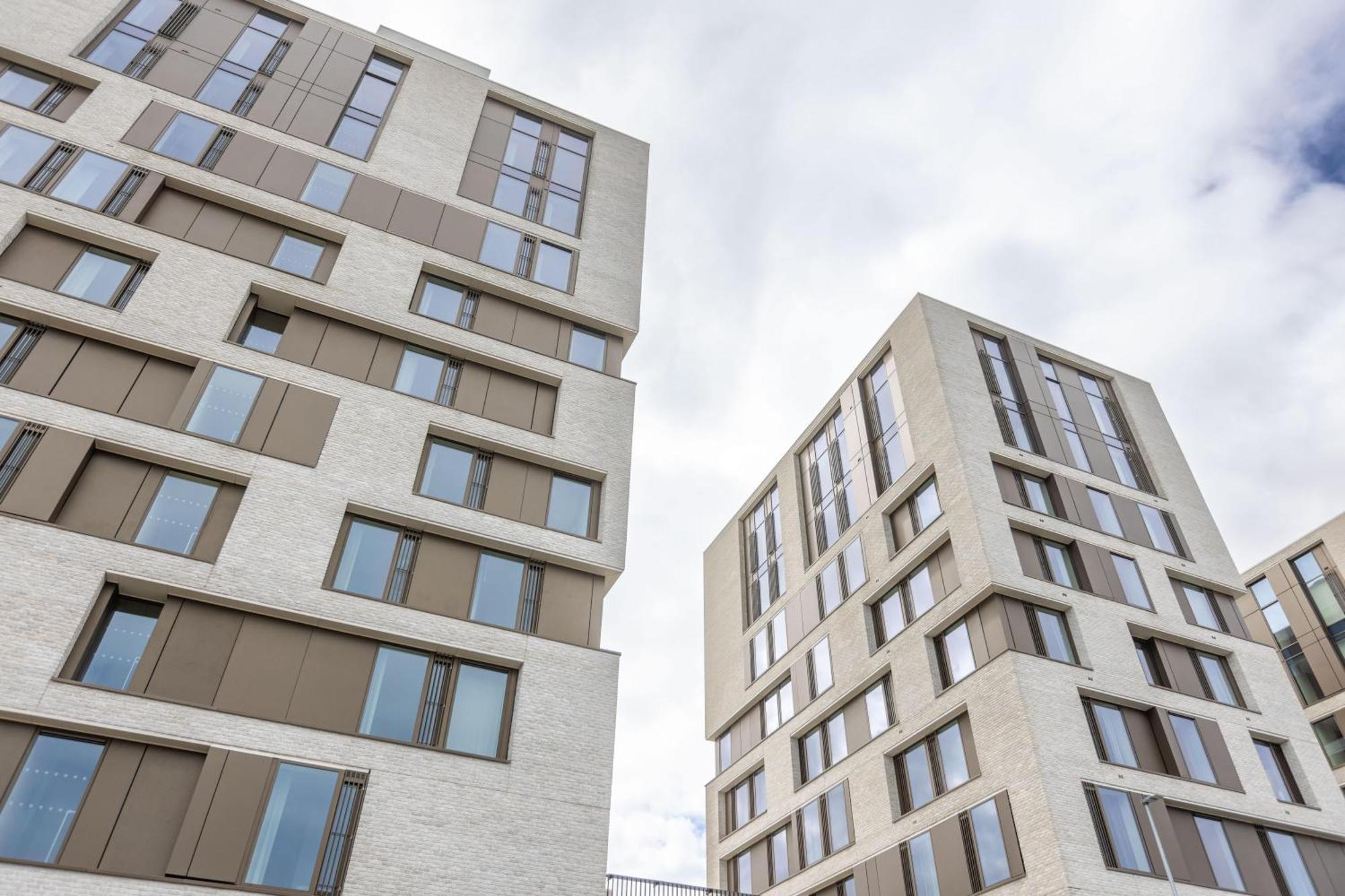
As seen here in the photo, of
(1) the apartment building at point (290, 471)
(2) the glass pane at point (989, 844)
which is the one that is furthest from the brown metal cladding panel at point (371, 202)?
(2) the glass pane at point (989, 844)

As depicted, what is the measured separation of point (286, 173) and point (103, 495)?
12801 millimetres

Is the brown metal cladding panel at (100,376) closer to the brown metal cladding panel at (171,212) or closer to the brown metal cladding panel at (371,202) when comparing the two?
the brown metal cladding panel at (171,212)

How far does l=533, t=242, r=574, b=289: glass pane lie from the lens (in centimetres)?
2997

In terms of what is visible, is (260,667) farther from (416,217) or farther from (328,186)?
(328,186)

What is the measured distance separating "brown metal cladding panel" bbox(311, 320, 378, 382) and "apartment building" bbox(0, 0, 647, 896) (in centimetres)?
17

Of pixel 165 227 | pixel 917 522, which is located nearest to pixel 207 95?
pixel 165 227

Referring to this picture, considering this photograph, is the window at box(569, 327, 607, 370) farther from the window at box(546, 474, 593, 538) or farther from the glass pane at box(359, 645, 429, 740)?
the glass pane at box(359, 645, 429, 740)

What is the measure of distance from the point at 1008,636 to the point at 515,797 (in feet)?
58.3

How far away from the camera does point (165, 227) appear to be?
24781mm

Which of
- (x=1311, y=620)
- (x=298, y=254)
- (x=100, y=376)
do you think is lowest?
(x=100, y=376)

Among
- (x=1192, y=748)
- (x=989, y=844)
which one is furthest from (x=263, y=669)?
(x=1192, y=748)

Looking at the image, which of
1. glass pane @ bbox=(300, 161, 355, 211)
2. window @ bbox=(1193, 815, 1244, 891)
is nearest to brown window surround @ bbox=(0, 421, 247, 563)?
glass pane @ bbox=(300, 161, 355, 211)

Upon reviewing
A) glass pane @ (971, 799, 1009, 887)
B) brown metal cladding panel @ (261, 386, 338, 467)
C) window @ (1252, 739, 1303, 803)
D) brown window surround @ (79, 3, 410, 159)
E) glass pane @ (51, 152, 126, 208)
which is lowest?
glass pane @ (971, 799, 1009, 887)

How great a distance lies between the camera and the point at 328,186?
1113 inches
